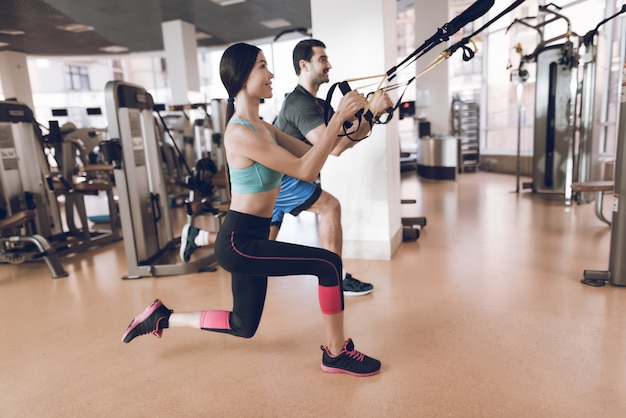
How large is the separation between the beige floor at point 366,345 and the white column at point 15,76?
938cm

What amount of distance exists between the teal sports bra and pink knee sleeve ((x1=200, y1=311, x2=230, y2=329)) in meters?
0.61

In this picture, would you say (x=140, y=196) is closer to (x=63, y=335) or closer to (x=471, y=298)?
(x=63, y=335)

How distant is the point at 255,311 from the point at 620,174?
2.38 meters

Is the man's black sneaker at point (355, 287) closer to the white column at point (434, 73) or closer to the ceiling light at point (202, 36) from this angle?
the white column at point (434, 73)

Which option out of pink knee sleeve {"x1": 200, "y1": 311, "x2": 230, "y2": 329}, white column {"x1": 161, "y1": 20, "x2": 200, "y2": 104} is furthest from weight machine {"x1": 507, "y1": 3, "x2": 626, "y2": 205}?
white column {"x1": 161, "y1": 20, "x2": 200, "y2": 104}

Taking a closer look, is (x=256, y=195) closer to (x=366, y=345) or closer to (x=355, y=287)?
(x=366, y=345)

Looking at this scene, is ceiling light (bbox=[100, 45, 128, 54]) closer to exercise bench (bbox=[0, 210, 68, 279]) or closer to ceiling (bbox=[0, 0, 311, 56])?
ceiling (bbox=[0, 0, 311, 56])

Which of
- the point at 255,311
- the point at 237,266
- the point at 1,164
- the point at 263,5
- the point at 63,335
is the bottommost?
the point at 63,335

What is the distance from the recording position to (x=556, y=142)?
5.68 m

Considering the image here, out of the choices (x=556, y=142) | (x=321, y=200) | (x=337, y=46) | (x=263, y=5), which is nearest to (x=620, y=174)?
(x=321, y=200)

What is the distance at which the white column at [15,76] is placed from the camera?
35.1 feet

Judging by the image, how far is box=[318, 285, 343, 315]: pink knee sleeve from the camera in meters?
1.78

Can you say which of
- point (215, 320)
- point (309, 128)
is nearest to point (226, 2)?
point (309, 128)

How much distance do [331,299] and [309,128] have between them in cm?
106
